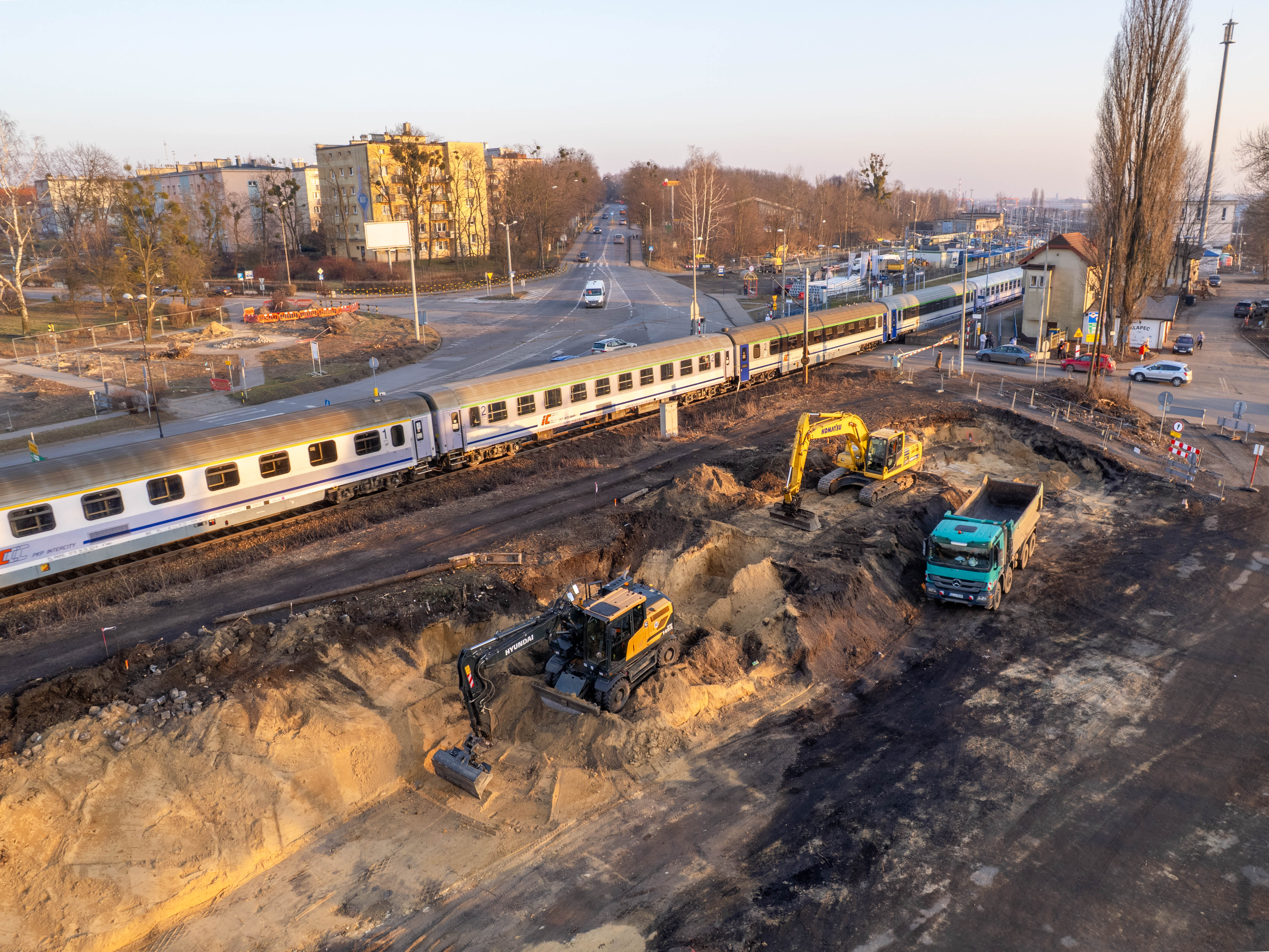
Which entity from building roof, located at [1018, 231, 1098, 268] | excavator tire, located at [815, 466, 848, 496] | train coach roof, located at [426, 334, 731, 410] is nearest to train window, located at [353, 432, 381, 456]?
train coach roof, located at [426, 334, 731, 410]

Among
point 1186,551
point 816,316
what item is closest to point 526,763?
point 1186,551

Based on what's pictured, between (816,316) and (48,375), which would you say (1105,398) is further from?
(48,375)

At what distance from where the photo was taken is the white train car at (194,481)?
20.4 meters

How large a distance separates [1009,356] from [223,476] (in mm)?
48277

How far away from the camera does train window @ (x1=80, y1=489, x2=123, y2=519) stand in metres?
21.1

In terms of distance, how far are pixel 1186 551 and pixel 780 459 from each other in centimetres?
1381

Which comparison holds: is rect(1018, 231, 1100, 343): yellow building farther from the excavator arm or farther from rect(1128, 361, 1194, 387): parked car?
the excavator arm

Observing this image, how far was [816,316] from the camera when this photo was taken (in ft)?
158

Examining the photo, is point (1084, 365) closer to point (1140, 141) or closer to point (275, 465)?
point (1140, 141)

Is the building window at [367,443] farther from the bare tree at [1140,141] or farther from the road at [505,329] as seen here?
the bare tree at [1140,141]

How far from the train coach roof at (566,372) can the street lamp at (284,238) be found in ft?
203

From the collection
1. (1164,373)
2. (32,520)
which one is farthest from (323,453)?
(1164,373)

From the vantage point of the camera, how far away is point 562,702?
54.8 ft

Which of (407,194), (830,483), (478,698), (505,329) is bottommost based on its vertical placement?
(478,698)
